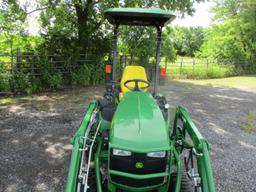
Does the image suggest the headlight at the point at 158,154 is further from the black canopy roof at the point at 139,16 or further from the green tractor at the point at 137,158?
the black canopy roof at the point at 139,16

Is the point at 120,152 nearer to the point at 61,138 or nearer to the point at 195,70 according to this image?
the point at 61,138

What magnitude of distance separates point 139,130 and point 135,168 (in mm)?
318

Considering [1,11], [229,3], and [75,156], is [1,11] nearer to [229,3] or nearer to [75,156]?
[75,156]

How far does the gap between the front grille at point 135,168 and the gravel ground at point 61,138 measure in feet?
4.11

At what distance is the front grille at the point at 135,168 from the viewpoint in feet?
7.25

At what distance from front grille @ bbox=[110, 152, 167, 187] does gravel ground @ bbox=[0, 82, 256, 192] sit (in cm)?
125

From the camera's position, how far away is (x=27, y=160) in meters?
3.91

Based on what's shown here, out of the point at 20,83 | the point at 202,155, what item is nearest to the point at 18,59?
the point at 20,83

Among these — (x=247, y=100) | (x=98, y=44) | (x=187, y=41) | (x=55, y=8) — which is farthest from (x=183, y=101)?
(x=187, y=41)

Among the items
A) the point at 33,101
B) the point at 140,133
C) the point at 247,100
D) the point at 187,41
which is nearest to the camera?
the point at 140,133

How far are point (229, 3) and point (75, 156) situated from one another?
18885mm

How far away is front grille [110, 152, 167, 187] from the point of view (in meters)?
2.21

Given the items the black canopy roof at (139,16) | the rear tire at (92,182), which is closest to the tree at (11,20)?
the black canopy roof at (139,16)

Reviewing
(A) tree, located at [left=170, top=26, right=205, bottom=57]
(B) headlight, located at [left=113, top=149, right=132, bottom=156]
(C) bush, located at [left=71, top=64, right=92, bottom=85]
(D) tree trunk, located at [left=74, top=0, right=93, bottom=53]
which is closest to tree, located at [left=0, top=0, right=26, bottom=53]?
(D) tree trunk, located at [left=74, top=0, right=93, bottom=53]
